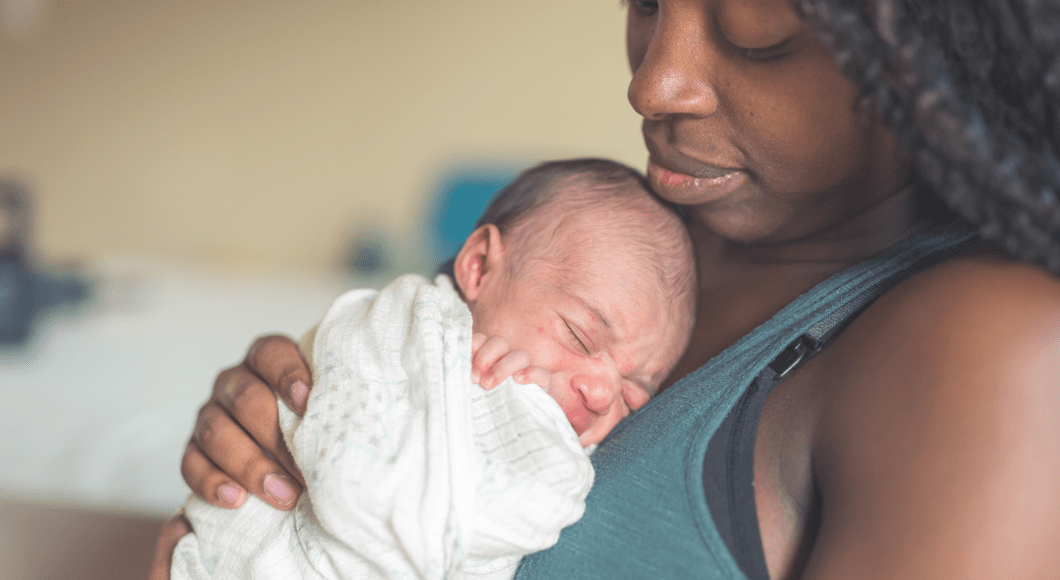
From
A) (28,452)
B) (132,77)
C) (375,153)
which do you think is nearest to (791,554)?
(28,452)

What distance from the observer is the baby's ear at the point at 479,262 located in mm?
1053

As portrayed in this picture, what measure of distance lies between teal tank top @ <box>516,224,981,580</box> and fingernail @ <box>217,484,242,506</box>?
355 millimetres

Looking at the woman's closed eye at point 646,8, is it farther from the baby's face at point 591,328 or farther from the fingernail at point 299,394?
the fingernail at point 299,394

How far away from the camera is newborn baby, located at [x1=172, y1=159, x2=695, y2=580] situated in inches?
27.5

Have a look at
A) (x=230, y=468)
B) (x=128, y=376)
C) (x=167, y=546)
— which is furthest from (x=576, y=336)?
(x=128, y=376)

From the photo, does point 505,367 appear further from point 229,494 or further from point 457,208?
point 457,208

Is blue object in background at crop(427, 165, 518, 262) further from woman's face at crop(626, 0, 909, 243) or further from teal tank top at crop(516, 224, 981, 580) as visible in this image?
teal tank top at crop(516, 224, 981, 580)

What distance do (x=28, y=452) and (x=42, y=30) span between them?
173 inches

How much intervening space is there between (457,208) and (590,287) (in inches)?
133

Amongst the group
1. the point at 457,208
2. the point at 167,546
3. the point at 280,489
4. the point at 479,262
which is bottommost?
the point at 457,208

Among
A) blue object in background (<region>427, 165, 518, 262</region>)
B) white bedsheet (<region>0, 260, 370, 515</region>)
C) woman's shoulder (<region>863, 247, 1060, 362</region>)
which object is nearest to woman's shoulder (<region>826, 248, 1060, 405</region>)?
woman's shoulder (<region>863, 247, 1060, 362</region>)

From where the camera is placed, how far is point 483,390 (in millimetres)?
826

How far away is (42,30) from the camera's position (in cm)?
509

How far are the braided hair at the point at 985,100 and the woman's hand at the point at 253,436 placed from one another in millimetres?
674
